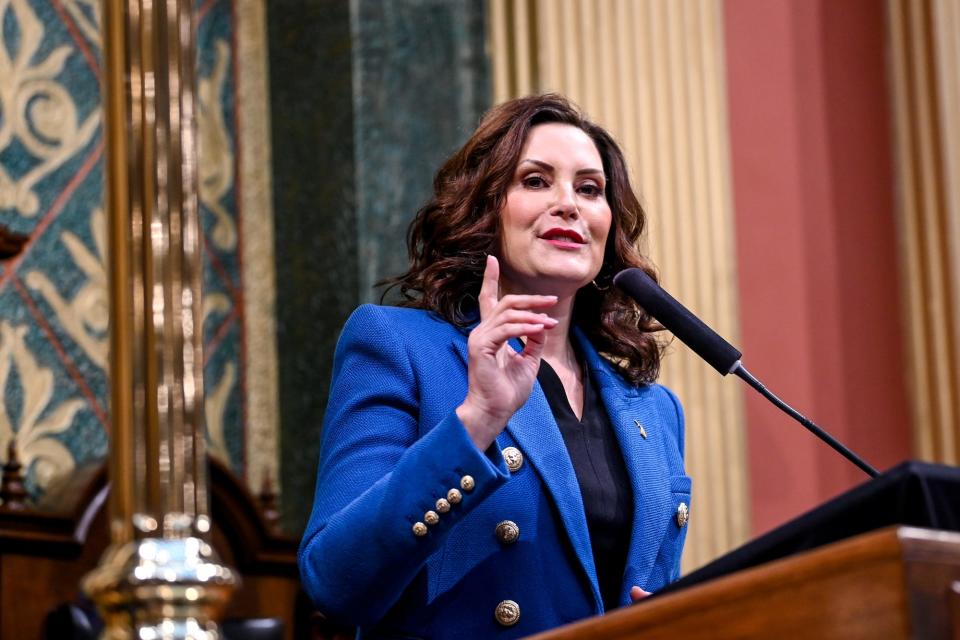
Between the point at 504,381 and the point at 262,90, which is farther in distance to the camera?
the point at 262,90

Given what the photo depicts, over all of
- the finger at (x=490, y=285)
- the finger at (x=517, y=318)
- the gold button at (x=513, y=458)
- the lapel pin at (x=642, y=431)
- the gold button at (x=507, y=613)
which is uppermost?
the finger at (x=490, y=285)

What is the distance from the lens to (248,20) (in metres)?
4.01

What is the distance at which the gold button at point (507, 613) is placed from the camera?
207cm

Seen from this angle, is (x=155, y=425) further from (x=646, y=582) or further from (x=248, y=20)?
(x=248, y=20)

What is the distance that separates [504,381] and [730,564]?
58 cm

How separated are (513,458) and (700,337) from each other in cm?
32

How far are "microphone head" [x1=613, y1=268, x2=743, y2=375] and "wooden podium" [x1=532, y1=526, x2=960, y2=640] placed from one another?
A: 0.77 meters

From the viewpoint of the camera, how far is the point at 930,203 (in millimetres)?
4223

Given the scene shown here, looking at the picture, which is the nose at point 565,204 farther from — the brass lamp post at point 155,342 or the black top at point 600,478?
the brass lamp post at point 155,342

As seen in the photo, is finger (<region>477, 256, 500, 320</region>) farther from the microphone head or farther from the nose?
the nose

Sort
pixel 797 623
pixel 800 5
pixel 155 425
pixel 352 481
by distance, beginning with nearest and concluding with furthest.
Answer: pixel 155 425
pixel 797 623
pixel 352 481
pixel 800 5

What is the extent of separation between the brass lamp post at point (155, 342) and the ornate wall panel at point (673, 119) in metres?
3.12

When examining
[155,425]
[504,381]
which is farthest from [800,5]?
[155,425]

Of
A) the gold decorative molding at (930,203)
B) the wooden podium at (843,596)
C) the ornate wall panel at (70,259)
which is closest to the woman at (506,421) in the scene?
the wooden podium at (843,596)
